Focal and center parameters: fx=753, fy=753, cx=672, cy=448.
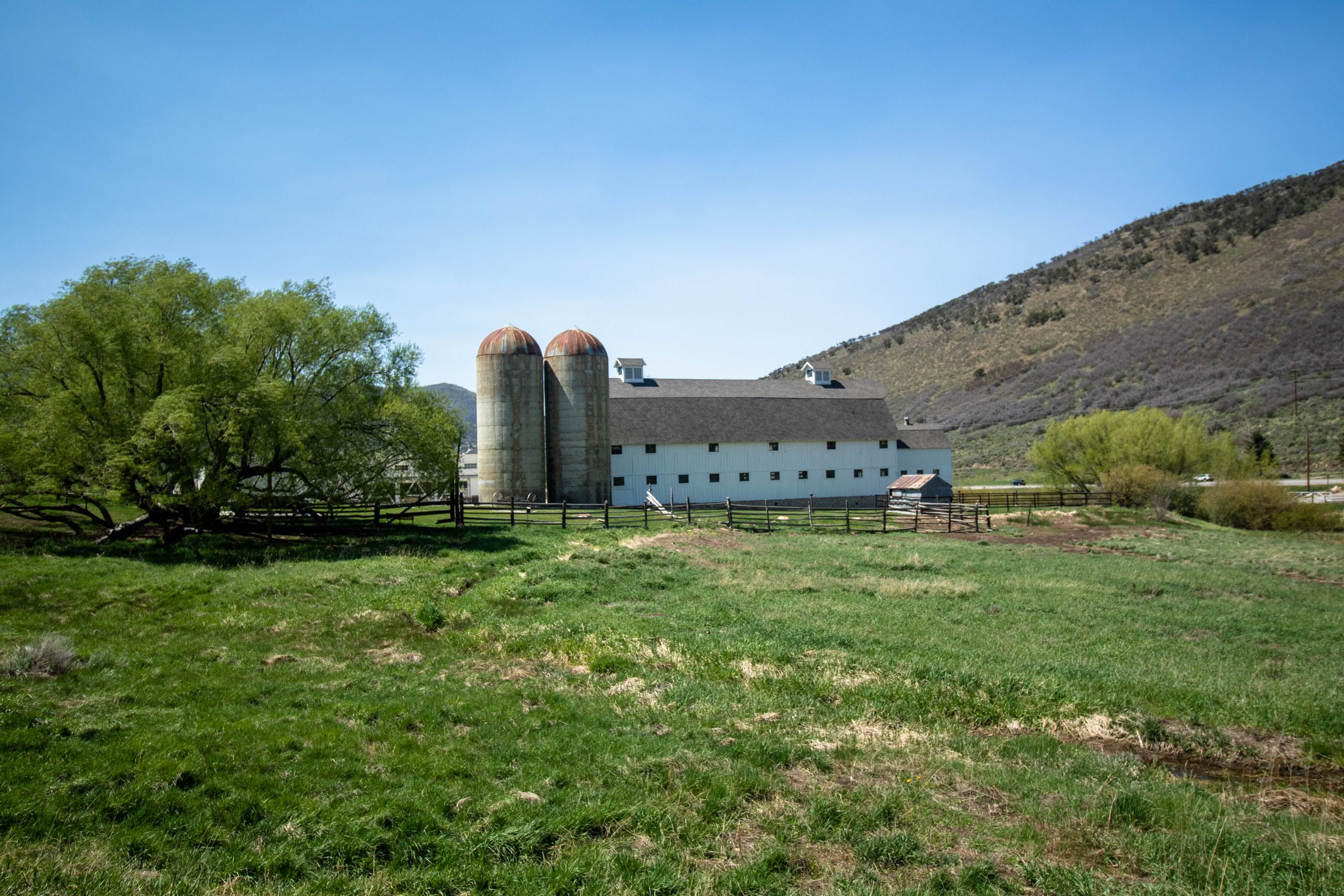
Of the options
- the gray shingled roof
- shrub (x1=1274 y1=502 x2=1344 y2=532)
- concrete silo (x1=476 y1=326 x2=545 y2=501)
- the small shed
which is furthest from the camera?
the gray shingled roof

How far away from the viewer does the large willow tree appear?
20078 millimetres

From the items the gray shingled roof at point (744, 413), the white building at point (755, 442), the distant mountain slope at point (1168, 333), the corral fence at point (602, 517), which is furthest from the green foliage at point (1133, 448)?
the distant mountain slope at point (1168, 333)

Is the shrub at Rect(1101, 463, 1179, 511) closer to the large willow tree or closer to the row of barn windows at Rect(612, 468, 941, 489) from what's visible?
the row of barn windows at Rect(612, 468, 941, 489)

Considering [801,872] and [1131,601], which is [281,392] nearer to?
[801,872]

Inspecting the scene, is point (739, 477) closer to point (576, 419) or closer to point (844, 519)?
point (844, 519)

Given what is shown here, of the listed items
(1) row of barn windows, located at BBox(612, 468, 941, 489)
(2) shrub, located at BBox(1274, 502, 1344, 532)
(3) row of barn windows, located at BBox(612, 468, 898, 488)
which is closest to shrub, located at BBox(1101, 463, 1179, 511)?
(2) shrub, located at BBox(1274, 502, 1344, 532)

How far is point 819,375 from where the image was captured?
52.3 meters

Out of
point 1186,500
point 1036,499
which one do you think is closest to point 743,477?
point 1036,499

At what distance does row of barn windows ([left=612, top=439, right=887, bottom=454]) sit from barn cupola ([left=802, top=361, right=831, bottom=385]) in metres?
6.18

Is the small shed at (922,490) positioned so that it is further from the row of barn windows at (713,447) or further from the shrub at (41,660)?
the shrub at (41,660)

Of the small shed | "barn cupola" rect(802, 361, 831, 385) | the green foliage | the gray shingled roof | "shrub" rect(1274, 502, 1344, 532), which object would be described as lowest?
"shrub" rect(1274, 502, 1344, 532)

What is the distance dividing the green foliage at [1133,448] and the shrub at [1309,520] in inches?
242

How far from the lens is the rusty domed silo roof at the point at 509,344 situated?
37688mm

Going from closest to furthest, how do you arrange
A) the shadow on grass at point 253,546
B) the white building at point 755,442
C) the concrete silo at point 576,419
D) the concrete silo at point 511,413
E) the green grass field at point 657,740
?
the green grass field at point 657,740
the shadow on grass at point 253,546
the concrete silo at point 511,413
the concrete silo at point 576,419
the white building at point 755,442
